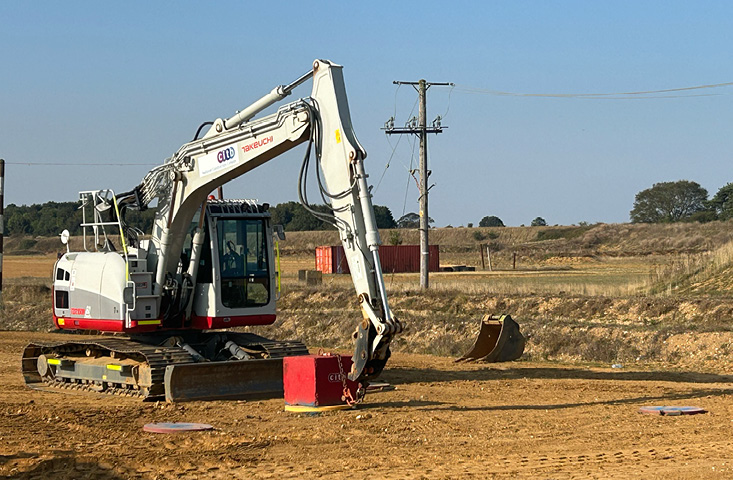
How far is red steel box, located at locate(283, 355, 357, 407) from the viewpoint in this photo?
42.9ft

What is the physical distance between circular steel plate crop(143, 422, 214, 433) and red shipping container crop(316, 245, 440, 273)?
5017cm

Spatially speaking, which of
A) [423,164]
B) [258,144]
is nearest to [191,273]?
[258,144]

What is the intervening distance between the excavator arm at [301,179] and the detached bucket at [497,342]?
7107 mm

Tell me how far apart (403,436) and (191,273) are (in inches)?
230

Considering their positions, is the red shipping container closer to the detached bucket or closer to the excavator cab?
the detached bucket

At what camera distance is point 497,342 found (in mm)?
20422

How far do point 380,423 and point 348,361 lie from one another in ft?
3.48

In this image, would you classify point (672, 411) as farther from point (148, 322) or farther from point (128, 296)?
point (128, 296)

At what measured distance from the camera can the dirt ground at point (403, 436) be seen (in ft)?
31.9

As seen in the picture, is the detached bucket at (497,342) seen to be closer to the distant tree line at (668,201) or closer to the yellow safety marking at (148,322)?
the yellow safety marking at (148,322)

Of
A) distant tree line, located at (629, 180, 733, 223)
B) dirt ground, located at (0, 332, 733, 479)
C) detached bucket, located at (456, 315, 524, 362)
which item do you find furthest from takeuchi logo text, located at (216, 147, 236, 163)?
distant tree line, located at (629, 180, 733, 223)

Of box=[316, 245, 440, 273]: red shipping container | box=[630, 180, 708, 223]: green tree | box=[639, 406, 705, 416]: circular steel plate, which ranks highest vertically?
box=[630, 180, 708, 223]: green tree

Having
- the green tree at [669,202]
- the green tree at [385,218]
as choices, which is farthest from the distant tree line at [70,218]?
the green tree at [669,202]

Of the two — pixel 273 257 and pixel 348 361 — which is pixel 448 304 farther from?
pixel 348 361
